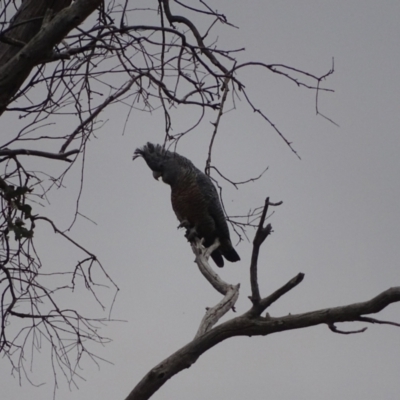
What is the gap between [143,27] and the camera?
7.70 feet

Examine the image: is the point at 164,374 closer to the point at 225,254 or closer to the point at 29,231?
the point at 29,231

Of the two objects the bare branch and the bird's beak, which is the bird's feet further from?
the bare branch

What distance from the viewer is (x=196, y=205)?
5.29m

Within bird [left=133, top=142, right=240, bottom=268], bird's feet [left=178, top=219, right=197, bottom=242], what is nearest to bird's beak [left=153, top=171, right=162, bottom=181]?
bird [left=133, top=142, right=240, bottom=268]

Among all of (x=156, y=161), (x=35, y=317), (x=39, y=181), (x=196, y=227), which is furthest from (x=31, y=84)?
(x=196, y=227)

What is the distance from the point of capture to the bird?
5254 millimetres

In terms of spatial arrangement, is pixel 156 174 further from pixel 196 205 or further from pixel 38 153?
pixel 38 153

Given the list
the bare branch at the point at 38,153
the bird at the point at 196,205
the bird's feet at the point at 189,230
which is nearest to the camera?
the bare branch at the point at 38,153

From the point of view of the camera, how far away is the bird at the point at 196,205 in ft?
17.2

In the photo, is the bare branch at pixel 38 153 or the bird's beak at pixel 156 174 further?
the bird's beak at pixel 156 174

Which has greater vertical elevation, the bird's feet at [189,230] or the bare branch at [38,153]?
the bird's feet at [189,230]

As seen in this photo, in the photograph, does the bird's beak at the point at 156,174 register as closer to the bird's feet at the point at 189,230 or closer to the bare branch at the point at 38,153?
the bird's feet at the point at 189,230

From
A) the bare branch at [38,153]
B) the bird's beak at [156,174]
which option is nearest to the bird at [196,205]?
the bird's beak at [156,174]

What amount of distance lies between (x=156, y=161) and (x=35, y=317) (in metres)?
2.62
